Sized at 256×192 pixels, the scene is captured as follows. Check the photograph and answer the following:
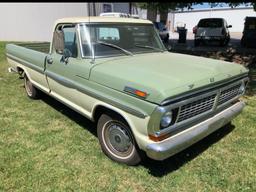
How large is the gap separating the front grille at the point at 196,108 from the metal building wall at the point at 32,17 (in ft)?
50.4

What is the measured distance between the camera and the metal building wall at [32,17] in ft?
57.8

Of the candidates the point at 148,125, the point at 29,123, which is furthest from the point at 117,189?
the point at 29,123

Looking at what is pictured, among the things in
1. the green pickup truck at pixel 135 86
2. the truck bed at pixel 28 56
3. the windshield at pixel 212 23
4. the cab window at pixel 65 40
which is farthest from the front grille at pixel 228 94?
the windshield at pixel 212 23

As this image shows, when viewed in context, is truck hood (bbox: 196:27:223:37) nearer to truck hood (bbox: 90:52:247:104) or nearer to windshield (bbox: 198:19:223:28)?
windshield (bbox: 198:19:223:28)

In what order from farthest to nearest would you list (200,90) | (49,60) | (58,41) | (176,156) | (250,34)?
(250,34) < (49,60) < (58,41) < (176,156) < (200,90)

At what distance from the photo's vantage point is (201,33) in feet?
58.6

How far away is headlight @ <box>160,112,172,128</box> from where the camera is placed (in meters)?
2.94

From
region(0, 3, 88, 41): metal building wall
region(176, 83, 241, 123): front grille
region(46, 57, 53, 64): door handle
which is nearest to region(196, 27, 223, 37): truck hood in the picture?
region(0, 3, 88, 41): metal building wall

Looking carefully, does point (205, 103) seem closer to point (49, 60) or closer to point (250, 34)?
point (49, 60)

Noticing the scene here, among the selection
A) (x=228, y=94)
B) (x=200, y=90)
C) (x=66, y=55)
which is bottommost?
(x=228, y=94)

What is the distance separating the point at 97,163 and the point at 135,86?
4.38ft


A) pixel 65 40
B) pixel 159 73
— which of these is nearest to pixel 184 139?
pixel 159 73

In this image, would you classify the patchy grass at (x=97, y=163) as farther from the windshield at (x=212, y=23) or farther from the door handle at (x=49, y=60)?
the windshield at (x=212, y=23)

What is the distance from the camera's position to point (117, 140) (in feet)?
12.1
